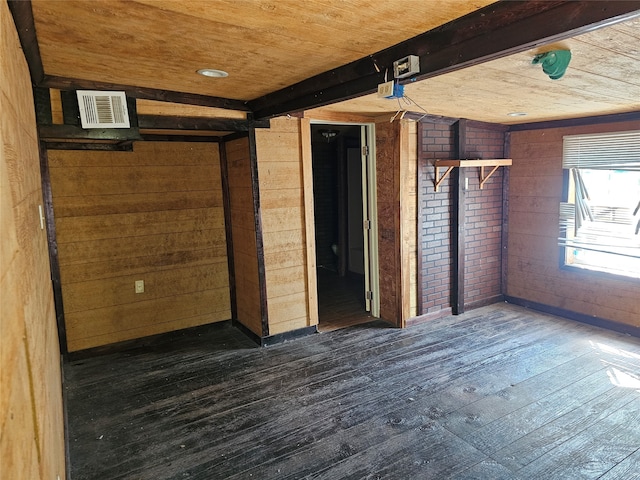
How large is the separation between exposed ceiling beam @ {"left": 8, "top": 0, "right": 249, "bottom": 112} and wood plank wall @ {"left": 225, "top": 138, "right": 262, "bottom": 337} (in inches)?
17.9

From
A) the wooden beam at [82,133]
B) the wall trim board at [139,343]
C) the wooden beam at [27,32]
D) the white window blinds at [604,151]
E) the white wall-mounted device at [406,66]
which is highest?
the wooden beam at [27,32]

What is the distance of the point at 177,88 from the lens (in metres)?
3.04

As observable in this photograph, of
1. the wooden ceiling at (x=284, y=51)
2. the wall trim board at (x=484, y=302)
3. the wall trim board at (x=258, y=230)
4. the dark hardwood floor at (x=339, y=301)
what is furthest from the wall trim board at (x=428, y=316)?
the wooden ceiling at (x=284, y=51)

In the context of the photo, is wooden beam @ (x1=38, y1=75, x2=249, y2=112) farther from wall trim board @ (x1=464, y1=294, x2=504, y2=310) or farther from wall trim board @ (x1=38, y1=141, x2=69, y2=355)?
wall trim board @ (x1=464, y1=294, x2=504, y2=310)

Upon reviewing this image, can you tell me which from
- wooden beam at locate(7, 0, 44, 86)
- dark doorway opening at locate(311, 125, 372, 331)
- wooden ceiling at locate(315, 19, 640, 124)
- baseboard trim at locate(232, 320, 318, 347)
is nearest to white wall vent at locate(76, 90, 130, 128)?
wooden beam at locate(7, 0, 44, 86)

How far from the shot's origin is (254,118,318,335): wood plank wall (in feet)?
12.3

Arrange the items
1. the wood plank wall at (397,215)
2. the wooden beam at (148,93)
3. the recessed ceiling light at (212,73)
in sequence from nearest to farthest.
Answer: the recessed ceiling light at (212,73) → the wooden beam at (148,93) → the wood plank wall at (397,215)

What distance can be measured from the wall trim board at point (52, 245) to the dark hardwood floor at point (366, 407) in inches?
13.1

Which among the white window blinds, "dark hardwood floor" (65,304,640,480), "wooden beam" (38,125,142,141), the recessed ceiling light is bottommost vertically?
"dark hardwood floor" (65,304,640,480)

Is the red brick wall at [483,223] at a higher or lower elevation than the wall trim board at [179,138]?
lower

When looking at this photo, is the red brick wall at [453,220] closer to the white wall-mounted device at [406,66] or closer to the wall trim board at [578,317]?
the wall trim board at [578,317]

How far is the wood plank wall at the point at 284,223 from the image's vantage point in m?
3.76

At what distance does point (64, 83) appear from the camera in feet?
8.73

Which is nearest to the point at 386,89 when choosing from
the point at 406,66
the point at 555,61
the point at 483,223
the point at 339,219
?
the point at 406,66
